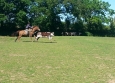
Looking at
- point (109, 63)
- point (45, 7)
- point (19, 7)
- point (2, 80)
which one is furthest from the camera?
point (45, 7)

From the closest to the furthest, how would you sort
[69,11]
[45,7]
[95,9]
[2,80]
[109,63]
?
[2,80]
[109,63]
[45,7]
[69,11]
[95,9]

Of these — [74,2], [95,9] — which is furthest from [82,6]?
[95,9]

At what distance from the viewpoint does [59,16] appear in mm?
67375

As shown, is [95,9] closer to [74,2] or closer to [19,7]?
[74,2]

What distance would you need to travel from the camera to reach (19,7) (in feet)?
195

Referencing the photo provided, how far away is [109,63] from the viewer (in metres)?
13.8

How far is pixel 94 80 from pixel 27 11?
175 ft

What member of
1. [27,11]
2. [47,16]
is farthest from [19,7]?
[47,16]

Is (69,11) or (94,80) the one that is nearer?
(94,80)

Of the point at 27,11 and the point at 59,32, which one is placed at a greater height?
the point at 27,11

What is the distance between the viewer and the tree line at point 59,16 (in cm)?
5792

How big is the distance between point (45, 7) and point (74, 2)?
306 inches

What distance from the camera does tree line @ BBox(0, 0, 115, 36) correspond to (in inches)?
2280

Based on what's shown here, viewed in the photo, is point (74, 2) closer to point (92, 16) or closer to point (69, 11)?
point (69, 11)
